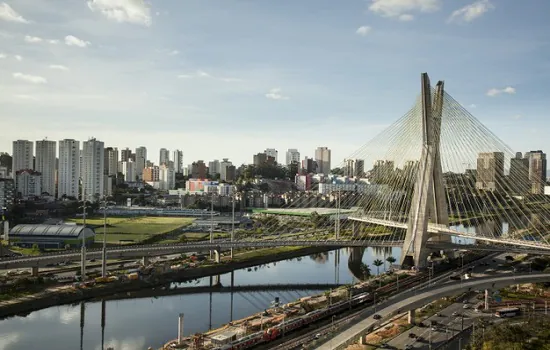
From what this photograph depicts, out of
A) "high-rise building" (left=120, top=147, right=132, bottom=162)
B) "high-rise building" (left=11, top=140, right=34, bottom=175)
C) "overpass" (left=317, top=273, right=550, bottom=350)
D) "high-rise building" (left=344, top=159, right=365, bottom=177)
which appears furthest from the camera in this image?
"high-rise building" (left=120, top=147, right=132, bottom=162)

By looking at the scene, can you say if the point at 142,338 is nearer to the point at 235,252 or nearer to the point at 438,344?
the point at 438,344

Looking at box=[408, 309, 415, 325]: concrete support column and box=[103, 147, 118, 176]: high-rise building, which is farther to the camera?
box=[103, 147, 118, 176]: high-rise building

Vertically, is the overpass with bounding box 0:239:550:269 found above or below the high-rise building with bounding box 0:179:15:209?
below

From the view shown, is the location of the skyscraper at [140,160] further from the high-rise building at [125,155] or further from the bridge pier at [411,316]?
the bridge pier at [411,316]

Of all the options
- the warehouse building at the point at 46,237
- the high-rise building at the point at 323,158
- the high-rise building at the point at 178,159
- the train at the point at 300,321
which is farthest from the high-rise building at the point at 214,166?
the train at the point at 300,321

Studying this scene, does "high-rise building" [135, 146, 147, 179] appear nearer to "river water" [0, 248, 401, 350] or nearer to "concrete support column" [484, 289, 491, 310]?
"river water" [0, 248, 401, 350]

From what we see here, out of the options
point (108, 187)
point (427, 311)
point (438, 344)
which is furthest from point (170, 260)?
point (108, 187)

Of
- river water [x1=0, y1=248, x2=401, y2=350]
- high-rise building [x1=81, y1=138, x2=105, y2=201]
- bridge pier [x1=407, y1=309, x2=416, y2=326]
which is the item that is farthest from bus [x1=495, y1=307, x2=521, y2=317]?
high-rise building [x1=81, y1=138, x2=105, y2=201]

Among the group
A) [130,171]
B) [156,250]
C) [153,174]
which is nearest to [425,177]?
[156,250]
